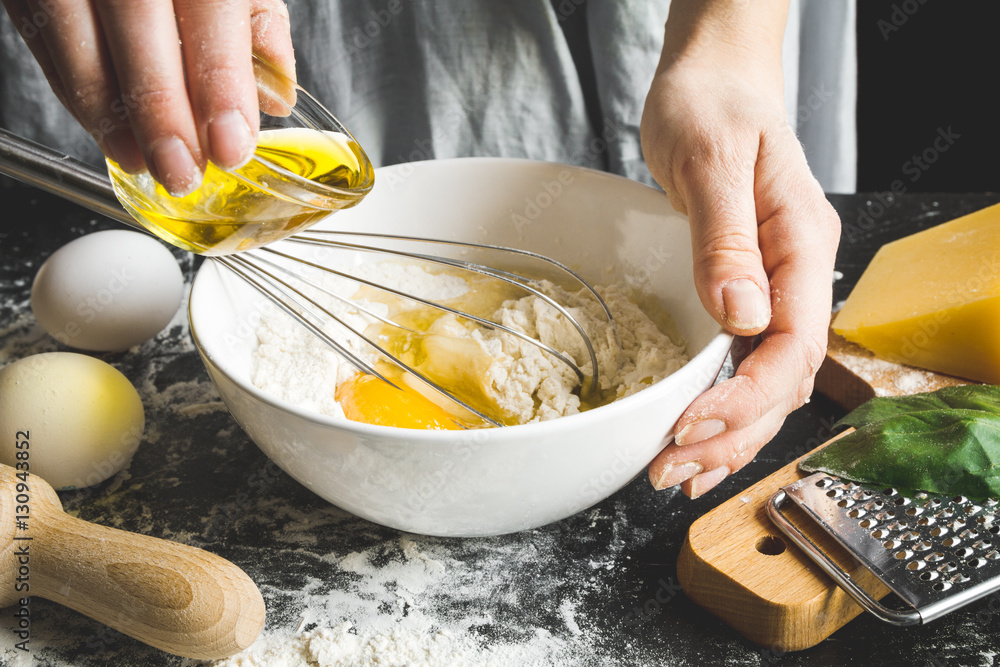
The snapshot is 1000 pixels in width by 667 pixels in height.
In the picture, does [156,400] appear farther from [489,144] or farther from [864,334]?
[864,334]

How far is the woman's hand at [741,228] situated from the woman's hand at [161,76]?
421 mm

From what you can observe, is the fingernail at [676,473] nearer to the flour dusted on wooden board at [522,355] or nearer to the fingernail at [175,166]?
the flour dusted on wooden board at [522,355]

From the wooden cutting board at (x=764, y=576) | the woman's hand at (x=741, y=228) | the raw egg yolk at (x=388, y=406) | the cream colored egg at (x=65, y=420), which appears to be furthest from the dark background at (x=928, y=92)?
the cream colored egg at (x=65, y=420)

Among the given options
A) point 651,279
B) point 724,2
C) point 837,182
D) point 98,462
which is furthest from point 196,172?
point 837,182

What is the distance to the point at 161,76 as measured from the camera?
46 cm

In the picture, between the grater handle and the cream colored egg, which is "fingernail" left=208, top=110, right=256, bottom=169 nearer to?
the cream colored egg

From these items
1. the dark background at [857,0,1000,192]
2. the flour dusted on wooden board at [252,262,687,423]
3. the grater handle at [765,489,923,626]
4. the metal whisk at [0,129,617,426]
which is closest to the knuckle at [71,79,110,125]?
the metal whisk at [0,129,617,426]

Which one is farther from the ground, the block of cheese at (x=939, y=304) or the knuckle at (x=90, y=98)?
the knuckle at (x=90, y=98)

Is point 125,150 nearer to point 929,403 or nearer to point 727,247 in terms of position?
point 727,247

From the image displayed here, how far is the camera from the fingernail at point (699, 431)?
624mm

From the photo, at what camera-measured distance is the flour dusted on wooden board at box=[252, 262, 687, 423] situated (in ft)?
2.45

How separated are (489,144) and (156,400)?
656mm

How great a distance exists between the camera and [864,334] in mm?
902

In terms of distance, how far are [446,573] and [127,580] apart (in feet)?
0.89
